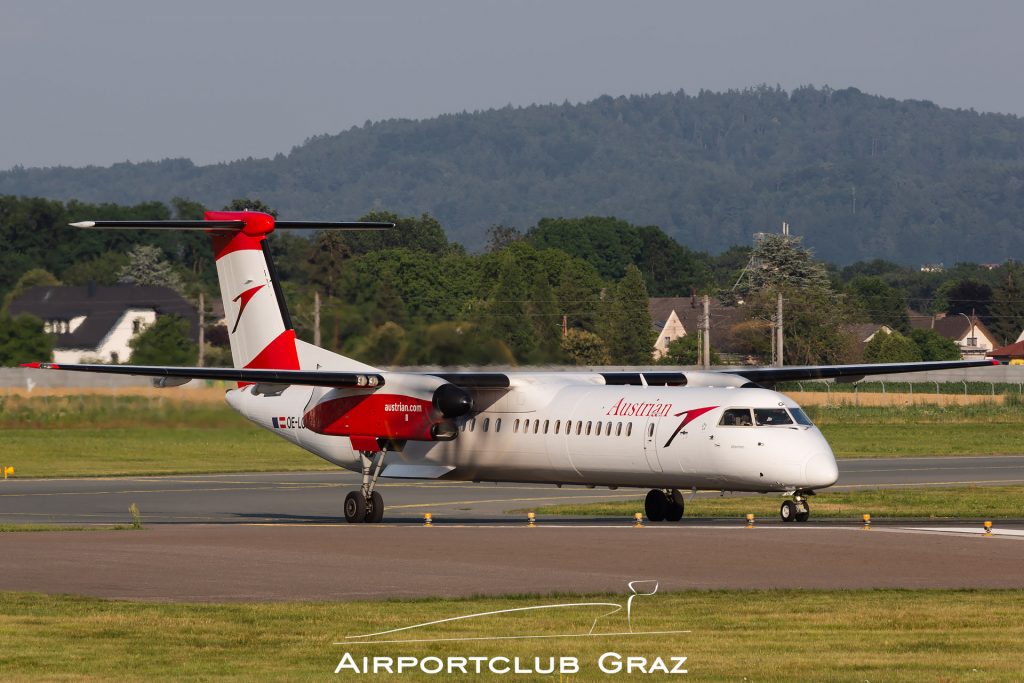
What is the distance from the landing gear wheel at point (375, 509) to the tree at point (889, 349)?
74834 mm

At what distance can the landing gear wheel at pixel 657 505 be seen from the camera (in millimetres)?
30653

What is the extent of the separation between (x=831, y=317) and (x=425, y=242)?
107 feet

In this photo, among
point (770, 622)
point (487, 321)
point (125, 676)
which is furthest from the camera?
point (487, 321)

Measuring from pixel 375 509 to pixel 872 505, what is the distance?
36.9 ft

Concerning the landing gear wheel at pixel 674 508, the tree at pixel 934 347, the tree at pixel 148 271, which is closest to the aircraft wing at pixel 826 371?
the landing gear wheel at pixel 674 508

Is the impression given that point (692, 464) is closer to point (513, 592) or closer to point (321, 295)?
point (513, 592)

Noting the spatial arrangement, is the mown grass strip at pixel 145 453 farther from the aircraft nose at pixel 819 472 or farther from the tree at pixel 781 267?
the tree at pixel 781 267

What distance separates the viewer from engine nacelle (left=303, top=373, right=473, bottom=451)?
30.5 meters

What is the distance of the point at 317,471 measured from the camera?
49906mm

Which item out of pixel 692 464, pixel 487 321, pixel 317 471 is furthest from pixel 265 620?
pixel 317 471

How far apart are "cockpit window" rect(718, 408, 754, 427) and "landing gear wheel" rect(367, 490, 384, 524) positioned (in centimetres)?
737

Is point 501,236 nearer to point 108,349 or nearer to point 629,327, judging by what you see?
point 108,349

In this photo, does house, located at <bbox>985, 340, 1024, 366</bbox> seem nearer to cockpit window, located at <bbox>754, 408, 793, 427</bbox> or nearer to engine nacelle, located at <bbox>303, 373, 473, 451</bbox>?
engine nacelle, located at <bbox>303, 373, 473, 451</bbox>

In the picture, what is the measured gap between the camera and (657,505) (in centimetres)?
3073
